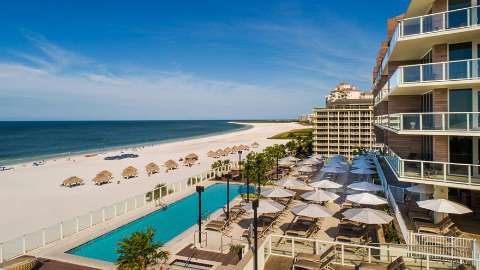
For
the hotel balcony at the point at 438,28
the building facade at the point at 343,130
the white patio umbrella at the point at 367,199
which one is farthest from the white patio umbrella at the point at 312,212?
the building facade at the point at 343,130

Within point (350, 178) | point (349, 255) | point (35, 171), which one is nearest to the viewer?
point (349, 255)

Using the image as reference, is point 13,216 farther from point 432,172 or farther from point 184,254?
point 432,172

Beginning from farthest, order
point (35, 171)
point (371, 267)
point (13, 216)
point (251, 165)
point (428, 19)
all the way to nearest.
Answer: point (35, 171), point (251, 165), point (13, 216), point (428, 19), point (371, 267)

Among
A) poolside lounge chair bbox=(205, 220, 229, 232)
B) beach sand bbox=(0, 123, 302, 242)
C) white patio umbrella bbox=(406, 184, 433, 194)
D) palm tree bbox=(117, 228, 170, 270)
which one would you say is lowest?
beach sand bbox=(0, 123, 302, 242)

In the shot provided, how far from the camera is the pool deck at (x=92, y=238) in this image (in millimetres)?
13422

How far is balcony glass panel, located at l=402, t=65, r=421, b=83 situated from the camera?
14.3 metres

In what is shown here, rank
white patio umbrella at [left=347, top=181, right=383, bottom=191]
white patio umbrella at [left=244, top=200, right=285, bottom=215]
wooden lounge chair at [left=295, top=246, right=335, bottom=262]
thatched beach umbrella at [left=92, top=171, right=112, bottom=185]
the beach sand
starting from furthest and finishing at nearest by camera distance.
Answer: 1. thatched beach umbrella at [left=92, top=171, right=112, bottom=185]
2. the beach sand
3. white patio umbrella at [left=347, top=181, right=383, bottom=191]
4. white patio umbrella at [left=244, top=200, right=285, bottom=215]
5. wooden lounge chair at [left=295, top=246, right=335, bottom=262]

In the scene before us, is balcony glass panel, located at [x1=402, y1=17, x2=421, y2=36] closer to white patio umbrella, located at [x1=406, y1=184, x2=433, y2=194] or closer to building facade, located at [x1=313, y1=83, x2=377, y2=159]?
white patio umbrella, located at [x1=406, y1=184, x2=433, y2=194]

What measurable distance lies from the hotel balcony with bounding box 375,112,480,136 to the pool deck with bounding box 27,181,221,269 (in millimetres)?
11158

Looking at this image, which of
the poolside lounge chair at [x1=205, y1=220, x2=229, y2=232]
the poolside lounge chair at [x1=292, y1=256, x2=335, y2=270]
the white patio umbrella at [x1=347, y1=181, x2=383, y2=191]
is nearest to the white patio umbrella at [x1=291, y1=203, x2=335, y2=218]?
the poolside lounge chair at [x1=205, y1=220, x2=229, y2=232]

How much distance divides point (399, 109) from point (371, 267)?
501 inches

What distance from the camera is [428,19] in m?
14.0

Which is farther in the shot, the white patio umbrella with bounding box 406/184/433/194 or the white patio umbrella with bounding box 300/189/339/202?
the white patio umbrella with bounding box 300/189/339/202

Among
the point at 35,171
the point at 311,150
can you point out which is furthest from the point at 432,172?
the point at 35,171
